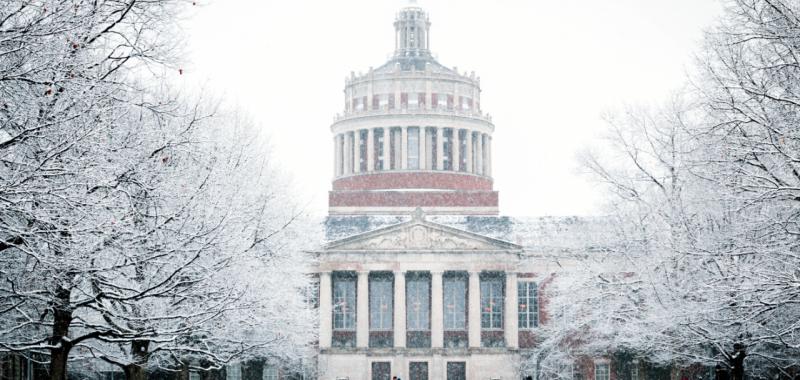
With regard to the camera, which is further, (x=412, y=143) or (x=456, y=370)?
(x=412, y=143)

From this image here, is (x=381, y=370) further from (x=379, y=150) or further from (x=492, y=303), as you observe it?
(x=379, y=150)

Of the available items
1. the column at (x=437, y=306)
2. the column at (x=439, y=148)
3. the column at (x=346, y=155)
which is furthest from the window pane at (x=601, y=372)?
the column at (x=346, y=155)

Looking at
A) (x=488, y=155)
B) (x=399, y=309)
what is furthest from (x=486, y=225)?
(x=488, y=155)

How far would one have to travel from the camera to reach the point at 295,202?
41.4 meters

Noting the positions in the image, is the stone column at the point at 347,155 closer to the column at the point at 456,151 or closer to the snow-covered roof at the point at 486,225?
the column at the point at 456,151

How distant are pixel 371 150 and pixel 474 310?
2122 centimetres

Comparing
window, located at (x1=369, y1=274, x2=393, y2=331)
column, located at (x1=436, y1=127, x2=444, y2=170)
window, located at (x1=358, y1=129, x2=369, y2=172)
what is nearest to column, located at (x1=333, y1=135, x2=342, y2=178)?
window, located at (x1=358, y1=129, x2=369, y2=172)

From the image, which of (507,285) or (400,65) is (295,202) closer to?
(507,285)

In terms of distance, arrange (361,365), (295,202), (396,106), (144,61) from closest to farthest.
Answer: (144,61), (295,202), (361,365), (396,106)

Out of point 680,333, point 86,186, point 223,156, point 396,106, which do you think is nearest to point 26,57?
point 86,186

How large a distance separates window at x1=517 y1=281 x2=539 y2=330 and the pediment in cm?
326

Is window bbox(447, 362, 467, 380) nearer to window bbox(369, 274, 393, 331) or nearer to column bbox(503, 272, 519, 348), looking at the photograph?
column bbox(503, 272, 519, 348)

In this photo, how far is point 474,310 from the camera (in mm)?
69000

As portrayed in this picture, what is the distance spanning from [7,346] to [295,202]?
25.9 metres
